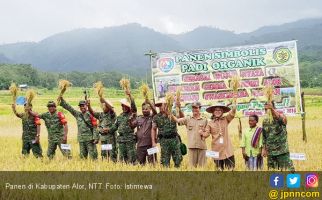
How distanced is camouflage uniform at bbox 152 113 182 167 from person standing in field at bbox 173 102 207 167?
220 mm

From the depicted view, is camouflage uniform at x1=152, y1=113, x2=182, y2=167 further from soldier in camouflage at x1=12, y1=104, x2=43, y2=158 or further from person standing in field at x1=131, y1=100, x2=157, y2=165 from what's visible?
soldier in camouflage at x1=12, y1=104, x2=43, y2=158

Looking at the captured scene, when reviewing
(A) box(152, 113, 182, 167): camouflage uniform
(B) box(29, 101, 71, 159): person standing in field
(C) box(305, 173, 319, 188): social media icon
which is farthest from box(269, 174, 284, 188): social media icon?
(B) box(29, 101, 71, 159): person standing in field

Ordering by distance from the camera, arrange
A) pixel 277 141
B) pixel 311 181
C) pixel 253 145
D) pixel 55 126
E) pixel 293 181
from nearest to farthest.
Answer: pixel 293 181
pixel 311 181
pixel 277 141
pixel 253 145
pixel 55 126

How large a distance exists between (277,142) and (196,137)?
171 centimetres

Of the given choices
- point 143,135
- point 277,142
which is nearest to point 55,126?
point 143,135

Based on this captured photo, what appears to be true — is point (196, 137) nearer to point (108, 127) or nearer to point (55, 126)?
point (108, 127)

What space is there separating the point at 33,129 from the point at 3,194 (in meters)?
5.62

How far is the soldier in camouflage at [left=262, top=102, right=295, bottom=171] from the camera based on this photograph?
9781 millimetres

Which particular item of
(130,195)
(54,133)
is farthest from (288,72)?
(130,195)

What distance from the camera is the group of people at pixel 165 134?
32.6 feet

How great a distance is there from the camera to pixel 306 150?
16.0 m

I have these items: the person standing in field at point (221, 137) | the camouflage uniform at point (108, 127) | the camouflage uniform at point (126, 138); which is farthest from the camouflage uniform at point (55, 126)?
the person standing in field at point (221, 137)

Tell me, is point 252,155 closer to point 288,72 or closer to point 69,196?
point 69,196

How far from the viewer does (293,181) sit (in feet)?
25.9
